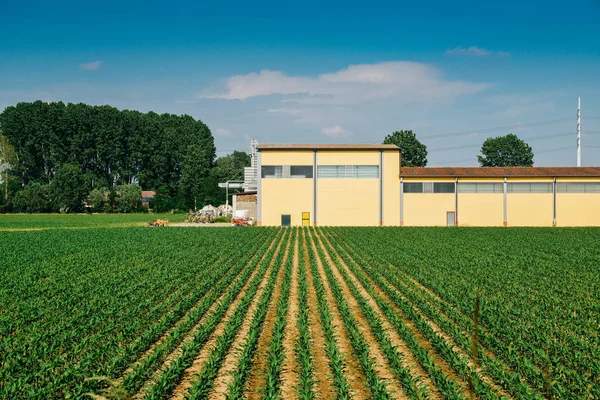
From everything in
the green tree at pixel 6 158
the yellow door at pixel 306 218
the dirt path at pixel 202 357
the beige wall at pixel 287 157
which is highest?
the green tree at pixel 6 158

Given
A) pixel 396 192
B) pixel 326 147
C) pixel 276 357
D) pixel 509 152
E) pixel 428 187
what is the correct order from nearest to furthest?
pixel 276 357 → pixel 326 147 → pixel 396 192 → pixel 428 187 → pixel 509 152

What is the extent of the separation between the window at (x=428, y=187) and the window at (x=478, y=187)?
4.01 feet

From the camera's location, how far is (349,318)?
36.3 feet

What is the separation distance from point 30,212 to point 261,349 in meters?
83.2

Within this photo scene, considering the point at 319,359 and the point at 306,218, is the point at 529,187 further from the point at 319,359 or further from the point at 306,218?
the point at 319,359

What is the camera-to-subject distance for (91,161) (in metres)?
90.5

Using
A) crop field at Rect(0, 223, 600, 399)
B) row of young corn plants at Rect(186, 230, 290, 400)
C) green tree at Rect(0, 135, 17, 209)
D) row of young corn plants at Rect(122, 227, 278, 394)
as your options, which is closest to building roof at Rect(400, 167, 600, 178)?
crop field at Rect(0, 223, 600, 399)

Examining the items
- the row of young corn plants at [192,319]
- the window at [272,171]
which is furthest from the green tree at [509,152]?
the row of young corn plants at [192,319]

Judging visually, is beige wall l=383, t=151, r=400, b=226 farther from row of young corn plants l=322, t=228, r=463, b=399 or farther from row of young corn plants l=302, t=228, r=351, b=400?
row of young corn plants l=322, t=228, r=463, b=399

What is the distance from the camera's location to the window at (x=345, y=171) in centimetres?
4312

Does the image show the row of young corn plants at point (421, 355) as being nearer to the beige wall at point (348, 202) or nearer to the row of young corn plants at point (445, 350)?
the row of young corn plants at point (445, 350)

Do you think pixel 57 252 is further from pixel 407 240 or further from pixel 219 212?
pixel 219 212

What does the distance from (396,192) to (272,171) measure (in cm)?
1347

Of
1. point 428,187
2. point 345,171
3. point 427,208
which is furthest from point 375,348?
point 428,187
